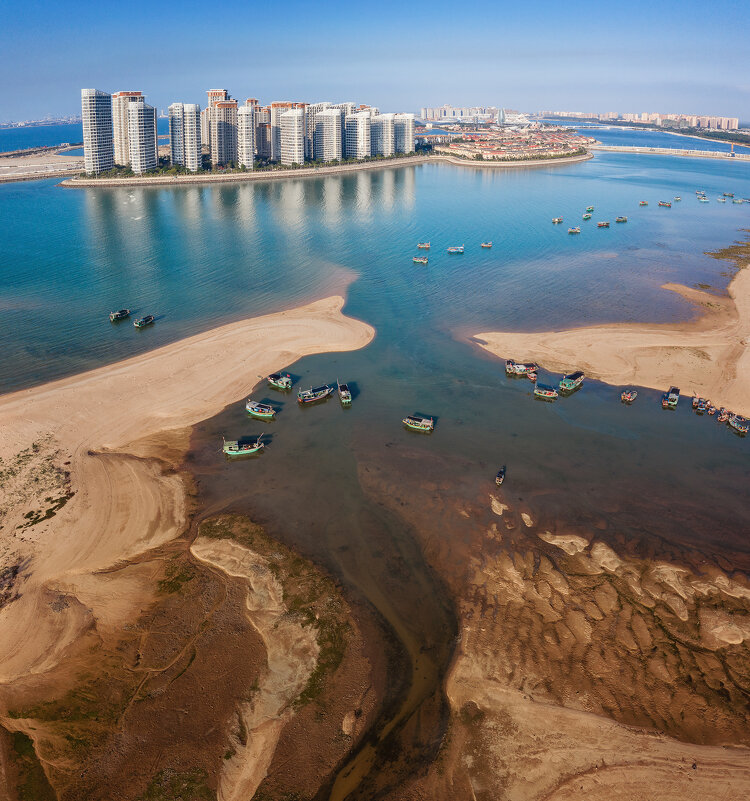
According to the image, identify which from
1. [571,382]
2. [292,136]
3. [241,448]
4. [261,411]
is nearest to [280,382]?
[261,411]

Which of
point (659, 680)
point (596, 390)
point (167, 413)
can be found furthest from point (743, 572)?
point (167, 413)

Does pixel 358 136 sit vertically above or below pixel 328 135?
above

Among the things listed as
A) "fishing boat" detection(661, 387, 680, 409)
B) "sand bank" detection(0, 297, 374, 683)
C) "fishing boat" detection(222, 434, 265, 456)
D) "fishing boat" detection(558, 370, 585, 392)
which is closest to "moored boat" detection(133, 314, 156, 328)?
"sand bank" detection(0, 297, 374, 683)

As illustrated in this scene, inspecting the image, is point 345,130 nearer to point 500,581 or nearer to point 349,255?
point 349,255

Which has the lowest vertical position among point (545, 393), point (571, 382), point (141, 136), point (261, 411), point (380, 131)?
point (261, 411)

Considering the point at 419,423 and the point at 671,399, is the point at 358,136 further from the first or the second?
the point at 419,423

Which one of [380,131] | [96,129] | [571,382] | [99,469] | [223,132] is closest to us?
[99,469]

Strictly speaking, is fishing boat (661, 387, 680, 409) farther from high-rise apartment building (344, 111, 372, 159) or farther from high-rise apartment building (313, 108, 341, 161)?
high-rise apartment building (344, 111, 372, 159)
